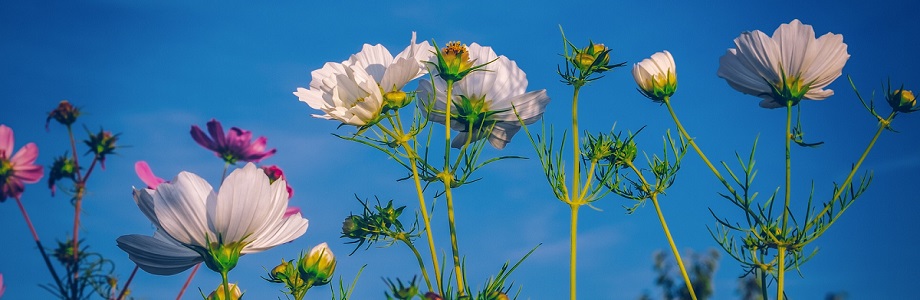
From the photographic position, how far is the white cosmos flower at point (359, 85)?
3.23 feet

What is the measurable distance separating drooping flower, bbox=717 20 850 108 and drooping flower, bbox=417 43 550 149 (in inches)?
11.9

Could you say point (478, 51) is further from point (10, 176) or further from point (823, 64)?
point (10, 176)

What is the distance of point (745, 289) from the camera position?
38.7 ft

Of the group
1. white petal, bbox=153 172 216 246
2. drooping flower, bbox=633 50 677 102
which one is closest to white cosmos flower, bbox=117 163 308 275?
white petal, bbox=153 172 216 246

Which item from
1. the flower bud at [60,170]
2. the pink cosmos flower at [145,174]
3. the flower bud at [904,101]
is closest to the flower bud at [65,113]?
the flower bud at [60,170]

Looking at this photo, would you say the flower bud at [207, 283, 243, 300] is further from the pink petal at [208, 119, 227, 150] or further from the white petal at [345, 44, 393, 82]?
the pink petal at [208, 119, 227, 150]

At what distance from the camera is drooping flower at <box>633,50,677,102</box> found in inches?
47.6

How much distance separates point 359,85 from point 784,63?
59 cm

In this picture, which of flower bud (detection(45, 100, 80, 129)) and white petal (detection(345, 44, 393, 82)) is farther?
flower bud (detection(45, 100, 80, 129))

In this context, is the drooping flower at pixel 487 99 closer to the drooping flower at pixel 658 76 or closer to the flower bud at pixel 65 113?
the drooping flower at pixel 658 76

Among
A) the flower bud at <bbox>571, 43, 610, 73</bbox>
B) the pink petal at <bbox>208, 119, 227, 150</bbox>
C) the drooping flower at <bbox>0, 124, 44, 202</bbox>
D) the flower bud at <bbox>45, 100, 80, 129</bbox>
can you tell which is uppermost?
the pink petal at <bbox>208, 119, 227, 150</bbox>

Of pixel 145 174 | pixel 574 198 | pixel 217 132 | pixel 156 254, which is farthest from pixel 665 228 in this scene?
pixel 217 132

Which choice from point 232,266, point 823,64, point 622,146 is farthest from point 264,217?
point 823,64

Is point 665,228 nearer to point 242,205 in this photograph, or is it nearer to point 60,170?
point 242,205
